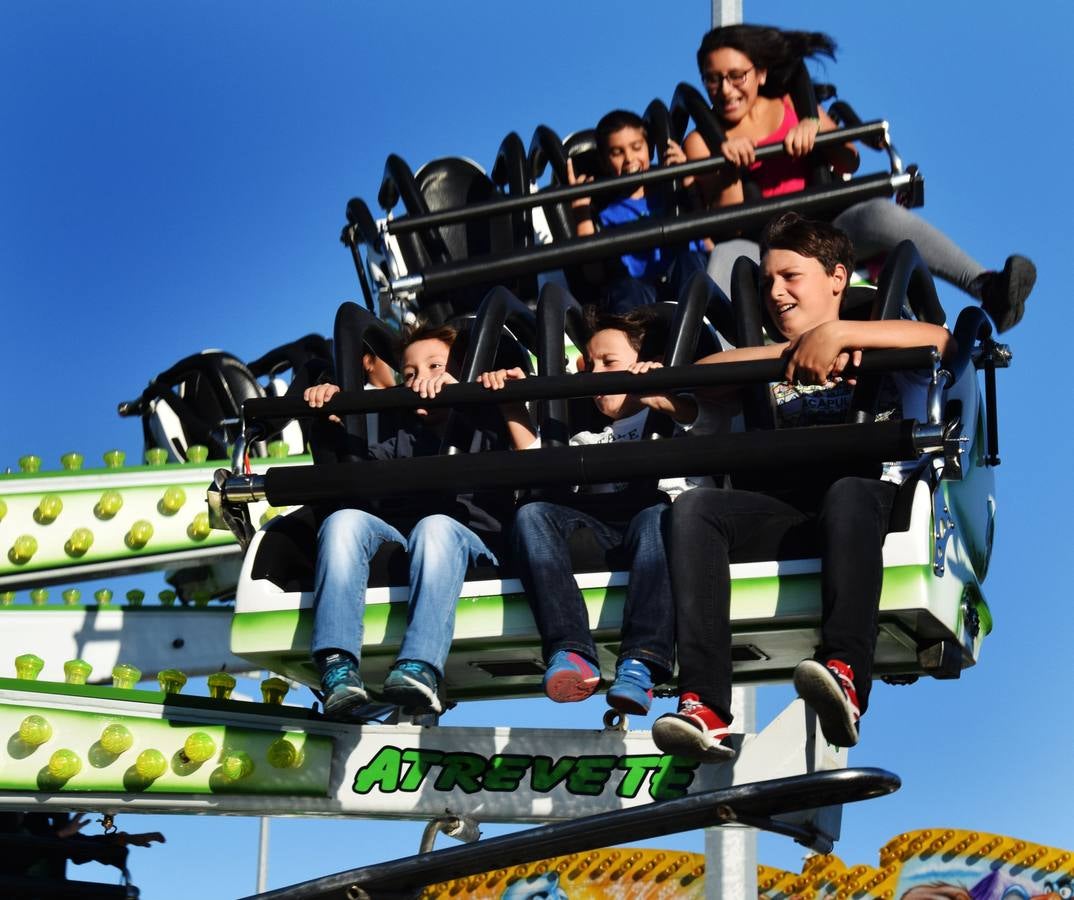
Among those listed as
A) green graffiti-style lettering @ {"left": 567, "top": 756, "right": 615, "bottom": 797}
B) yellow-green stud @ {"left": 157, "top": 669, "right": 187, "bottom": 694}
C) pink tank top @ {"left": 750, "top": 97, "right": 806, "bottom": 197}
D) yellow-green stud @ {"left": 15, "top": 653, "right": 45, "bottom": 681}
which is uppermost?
pink tank top @ {"left": 750, "top": 97, "right": 806, "bottom": 197}

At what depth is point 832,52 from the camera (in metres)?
6.81

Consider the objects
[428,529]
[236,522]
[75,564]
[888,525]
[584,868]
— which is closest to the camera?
[888,525]

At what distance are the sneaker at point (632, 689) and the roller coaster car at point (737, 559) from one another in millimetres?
297

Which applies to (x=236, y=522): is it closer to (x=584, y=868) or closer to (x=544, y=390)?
(x=544, y=390)

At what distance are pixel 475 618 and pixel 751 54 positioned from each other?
277cm

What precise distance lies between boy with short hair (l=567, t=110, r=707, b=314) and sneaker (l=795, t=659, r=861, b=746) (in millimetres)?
2360

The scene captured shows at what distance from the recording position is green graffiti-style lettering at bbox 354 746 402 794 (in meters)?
5.04

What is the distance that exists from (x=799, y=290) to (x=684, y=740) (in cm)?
130

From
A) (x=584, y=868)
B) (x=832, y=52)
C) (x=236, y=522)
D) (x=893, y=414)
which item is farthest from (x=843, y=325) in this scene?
(x=584, y=868)

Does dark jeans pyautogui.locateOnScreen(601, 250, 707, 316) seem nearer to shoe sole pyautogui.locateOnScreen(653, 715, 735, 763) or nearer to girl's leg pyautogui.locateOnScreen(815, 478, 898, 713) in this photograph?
girl's leg pyautogui.locateOnScreen(815, 478, 898, 713)

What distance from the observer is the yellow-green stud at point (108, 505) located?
7734 millimetres

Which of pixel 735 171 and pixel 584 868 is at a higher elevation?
pixel 735 171

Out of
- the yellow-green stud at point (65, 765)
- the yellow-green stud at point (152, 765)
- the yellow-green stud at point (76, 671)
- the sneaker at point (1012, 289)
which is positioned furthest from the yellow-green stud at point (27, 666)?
the sneaker at point (1012, 289)

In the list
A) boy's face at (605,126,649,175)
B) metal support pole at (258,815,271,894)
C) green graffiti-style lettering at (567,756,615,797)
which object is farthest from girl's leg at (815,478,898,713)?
metal support pole at (258,815,271,894)
